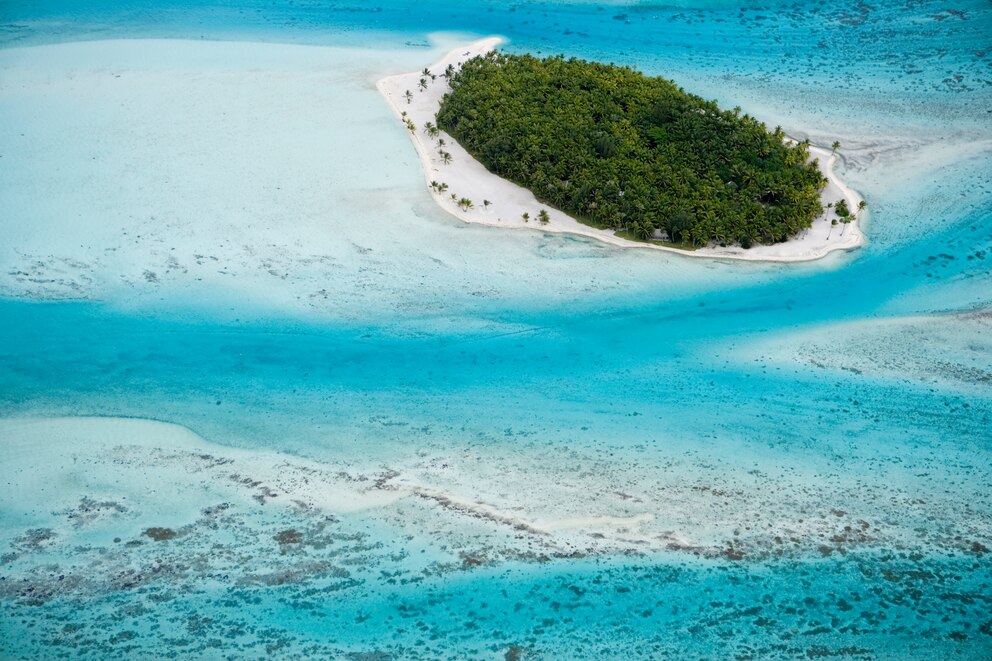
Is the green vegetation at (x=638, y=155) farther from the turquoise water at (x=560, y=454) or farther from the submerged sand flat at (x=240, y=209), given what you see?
the submerged sand flat at (x=240, y=209)

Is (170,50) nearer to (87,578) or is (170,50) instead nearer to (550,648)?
(87,578)

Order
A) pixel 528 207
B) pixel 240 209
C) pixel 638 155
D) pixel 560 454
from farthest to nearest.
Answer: pixel 638 155 → pixel 528 207 → pixel 240 209 → pixel 560 454

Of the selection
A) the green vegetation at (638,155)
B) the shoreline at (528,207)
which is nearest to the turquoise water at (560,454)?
the shoreline at (528,207)

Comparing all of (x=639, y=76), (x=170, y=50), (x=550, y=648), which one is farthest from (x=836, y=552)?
(x=170, y=50)

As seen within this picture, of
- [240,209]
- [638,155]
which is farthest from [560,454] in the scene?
[240,209]

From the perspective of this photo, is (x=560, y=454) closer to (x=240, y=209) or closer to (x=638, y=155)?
(x=638, y=155)

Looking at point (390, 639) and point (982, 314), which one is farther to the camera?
point (982, 314)

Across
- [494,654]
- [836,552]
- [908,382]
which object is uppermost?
[908,382]
